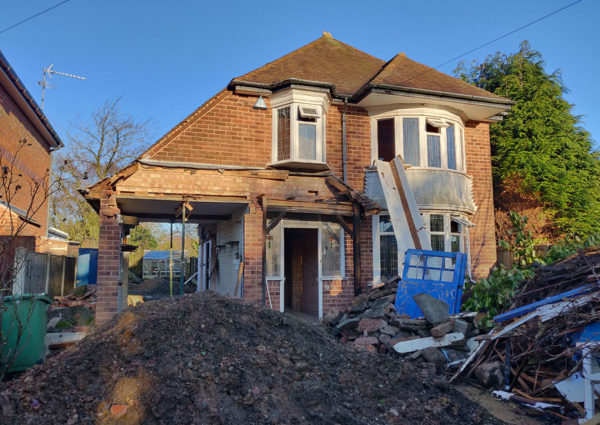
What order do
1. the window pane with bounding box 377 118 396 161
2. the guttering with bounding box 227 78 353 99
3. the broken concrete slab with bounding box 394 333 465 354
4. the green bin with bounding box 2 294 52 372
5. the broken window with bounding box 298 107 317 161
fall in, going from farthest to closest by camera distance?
1. the window pane with bounding box 377 118 396 161
2. the broken window with bounding box 298 107 317 161
3. the guttering with bounding box 227 78 353 99
4. the broken concrete slab with bounding box 394 333 465 354
5. the green bin with bounding box 2 294 52 372

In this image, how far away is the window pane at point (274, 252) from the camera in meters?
10.5

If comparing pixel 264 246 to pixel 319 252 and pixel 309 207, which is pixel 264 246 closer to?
pixel 309 207

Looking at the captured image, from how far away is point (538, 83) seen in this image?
58.9 ft

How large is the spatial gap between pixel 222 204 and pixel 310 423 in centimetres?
704

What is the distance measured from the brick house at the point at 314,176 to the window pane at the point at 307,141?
0.09ft

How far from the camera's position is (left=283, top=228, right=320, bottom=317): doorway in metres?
12.0

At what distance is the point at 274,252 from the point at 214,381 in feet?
21.3

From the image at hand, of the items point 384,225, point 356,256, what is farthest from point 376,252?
point 384,225

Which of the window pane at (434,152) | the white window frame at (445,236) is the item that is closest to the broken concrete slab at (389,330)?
the white window frame at (445,236)

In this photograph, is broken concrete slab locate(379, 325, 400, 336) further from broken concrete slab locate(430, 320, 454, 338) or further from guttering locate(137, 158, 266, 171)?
guttering locate(137, 158, 266, 171)

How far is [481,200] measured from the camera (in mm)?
12875

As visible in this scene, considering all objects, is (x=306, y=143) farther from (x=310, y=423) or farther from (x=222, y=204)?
(x=310, y=423)

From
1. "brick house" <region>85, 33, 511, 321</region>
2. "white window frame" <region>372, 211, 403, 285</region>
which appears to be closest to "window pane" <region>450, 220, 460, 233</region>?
"brick house" <region>85, 33, 511, 321</region>

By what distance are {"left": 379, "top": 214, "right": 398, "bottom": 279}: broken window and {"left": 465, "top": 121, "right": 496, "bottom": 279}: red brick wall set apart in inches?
104
